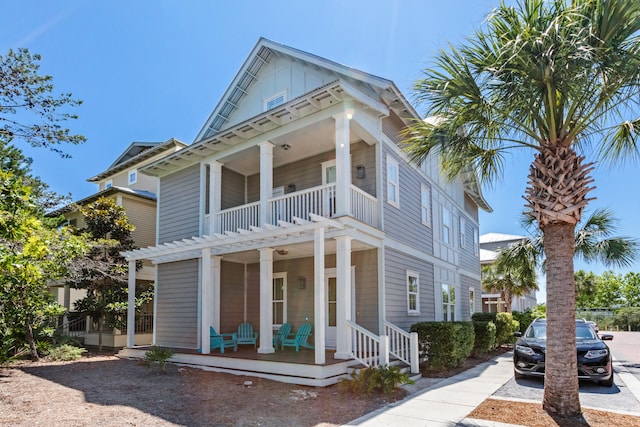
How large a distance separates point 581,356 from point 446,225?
29.7ft

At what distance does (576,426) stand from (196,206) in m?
11.7

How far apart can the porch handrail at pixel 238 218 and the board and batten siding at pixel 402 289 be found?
3711 mm

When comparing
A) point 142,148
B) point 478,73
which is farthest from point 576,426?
point 142,148

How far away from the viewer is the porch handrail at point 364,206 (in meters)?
10.5

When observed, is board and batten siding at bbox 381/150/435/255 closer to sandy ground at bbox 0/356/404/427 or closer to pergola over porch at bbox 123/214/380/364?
pergola over porch at bbox 123/214/380/364

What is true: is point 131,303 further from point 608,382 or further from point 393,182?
point 608,382

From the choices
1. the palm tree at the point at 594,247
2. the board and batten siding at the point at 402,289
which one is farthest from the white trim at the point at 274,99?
the palm tree at the point at 594,247

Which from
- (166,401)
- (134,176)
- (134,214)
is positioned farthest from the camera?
(134,176)

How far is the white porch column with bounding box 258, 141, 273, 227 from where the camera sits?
1154cm

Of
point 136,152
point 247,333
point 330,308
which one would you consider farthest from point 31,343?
point 136,152

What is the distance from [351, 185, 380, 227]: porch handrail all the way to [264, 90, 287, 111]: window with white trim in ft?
15.2

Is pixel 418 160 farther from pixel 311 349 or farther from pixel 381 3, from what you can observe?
pixel 311 349

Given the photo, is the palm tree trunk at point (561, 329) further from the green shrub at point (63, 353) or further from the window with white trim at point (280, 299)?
the green shrub at point (63, 353)

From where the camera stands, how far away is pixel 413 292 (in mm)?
13547
